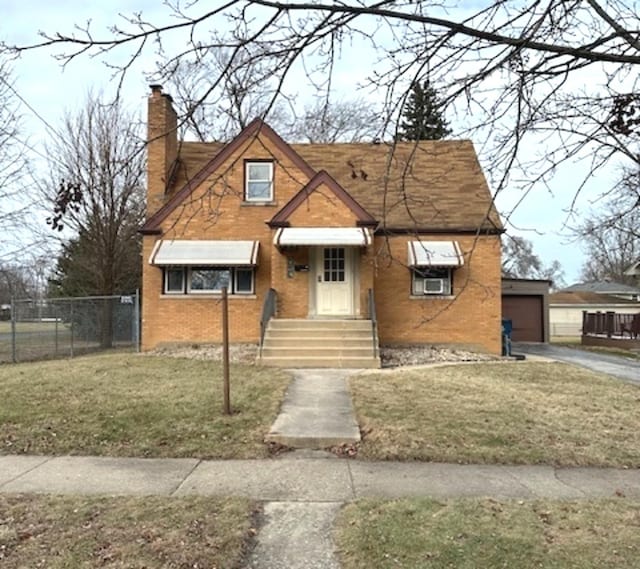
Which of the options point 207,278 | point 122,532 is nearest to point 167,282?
point 207,278

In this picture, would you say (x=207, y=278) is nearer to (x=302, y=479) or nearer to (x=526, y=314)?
(x=302, y=479)

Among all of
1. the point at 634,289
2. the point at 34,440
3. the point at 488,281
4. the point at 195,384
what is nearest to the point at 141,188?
the point at 488,281

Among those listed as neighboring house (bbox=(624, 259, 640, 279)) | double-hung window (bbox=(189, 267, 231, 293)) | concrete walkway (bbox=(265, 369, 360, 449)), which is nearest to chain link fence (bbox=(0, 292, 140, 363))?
double-hung window (bbox=(189, 267, 231, 293))

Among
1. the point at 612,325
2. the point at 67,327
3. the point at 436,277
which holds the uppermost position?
the point at 436,277

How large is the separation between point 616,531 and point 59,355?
1734cm

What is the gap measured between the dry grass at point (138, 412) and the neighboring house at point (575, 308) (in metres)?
45.0

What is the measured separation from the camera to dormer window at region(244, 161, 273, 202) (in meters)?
17.9

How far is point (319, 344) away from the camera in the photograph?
14602 mm

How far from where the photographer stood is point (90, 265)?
83.9 feet

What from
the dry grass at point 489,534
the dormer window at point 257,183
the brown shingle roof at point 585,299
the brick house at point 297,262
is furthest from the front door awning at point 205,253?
→ the brown shingle roof at point 585,299

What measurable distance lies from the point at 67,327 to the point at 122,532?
57.2ft

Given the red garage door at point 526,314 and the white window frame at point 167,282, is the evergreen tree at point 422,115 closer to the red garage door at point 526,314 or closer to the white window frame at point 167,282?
the white window frame at point 167,282

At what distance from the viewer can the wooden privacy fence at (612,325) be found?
98.8 feet

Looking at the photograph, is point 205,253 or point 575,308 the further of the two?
point 575,308
